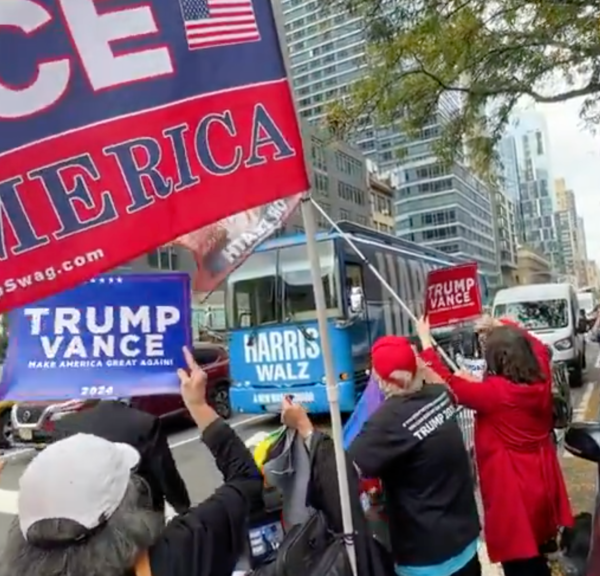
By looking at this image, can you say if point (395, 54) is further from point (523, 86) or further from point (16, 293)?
point (16, 293)

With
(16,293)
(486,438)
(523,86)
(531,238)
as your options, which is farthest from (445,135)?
(531,238)

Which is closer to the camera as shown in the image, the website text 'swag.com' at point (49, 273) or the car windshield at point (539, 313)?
the website text 'swag.com' at point (49, 273)

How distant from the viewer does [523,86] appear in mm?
8102

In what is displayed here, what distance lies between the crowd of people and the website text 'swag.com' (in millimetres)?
478

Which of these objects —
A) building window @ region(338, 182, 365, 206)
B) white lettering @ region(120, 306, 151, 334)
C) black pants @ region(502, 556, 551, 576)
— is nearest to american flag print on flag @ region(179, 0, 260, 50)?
white lettering @ region(120, 306, 151, 334)

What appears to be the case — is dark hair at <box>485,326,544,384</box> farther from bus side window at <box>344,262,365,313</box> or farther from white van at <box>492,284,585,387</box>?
white van at <box>492,284,585,387</box>

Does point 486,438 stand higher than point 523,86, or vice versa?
point 523,86

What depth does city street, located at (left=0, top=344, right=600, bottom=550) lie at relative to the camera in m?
6.90

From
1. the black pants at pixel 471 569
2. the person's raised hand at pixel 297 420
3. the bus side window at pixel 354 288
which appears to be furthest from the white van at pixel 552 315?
the person's raised hand at pixel 297 420

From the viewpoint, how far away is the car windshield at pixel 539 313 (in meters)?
15.4

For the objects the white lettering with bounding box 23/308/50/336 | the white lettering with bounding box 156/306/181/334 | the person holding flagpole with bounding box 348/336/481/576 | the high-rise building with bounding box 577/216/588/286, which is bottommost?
the high-rise building with bounding box 577/216/588/286

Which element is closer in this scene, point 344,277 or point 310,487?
point 310,487

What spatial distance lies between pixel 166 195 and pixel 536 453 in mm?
2297

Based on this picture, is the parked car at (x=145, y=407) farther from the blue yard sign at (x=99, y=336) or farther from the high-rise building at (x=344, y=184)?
the high-rise building at (x=344, y=184)
